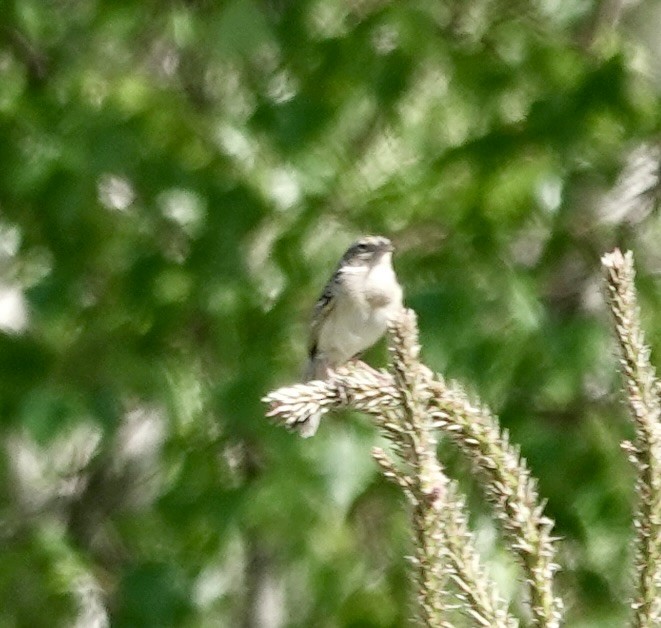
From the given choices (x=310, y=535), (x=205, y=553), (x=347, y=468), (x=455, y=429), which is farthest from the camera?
(x=205, y=553)

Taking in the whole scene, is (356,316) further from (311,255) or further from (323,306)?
(311,255)

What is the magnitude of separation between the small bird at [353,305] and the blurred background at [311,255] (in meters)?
0.05

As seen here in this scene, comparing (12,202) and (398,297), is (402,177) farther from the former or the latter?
(12,202)

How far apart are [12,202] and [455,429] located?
236 centimetres

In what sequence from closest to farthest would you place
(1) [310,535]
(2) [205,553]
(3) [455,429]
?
(3) [455,429] → (1) [310,535] → (2) [205,553]

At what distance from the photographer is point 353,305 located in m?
3.25

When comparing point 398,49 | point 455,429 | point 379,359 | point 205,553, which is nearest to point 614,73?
point 398,49

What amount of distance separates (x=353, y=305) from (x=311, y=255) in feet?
0.54

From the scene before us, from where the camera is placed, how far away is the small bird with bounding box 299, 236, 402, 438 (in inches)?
123

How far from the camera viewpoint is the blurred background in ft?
9.23

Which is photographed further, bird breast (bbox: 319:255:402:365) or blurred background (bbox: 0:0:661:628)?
bird breast (bbox: 319:255:402:365)

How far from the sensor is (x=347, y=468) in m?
2.74

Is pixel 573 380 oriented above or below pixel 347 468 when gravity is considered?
above

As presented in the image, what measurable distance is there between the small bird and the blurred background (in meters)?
0.05
